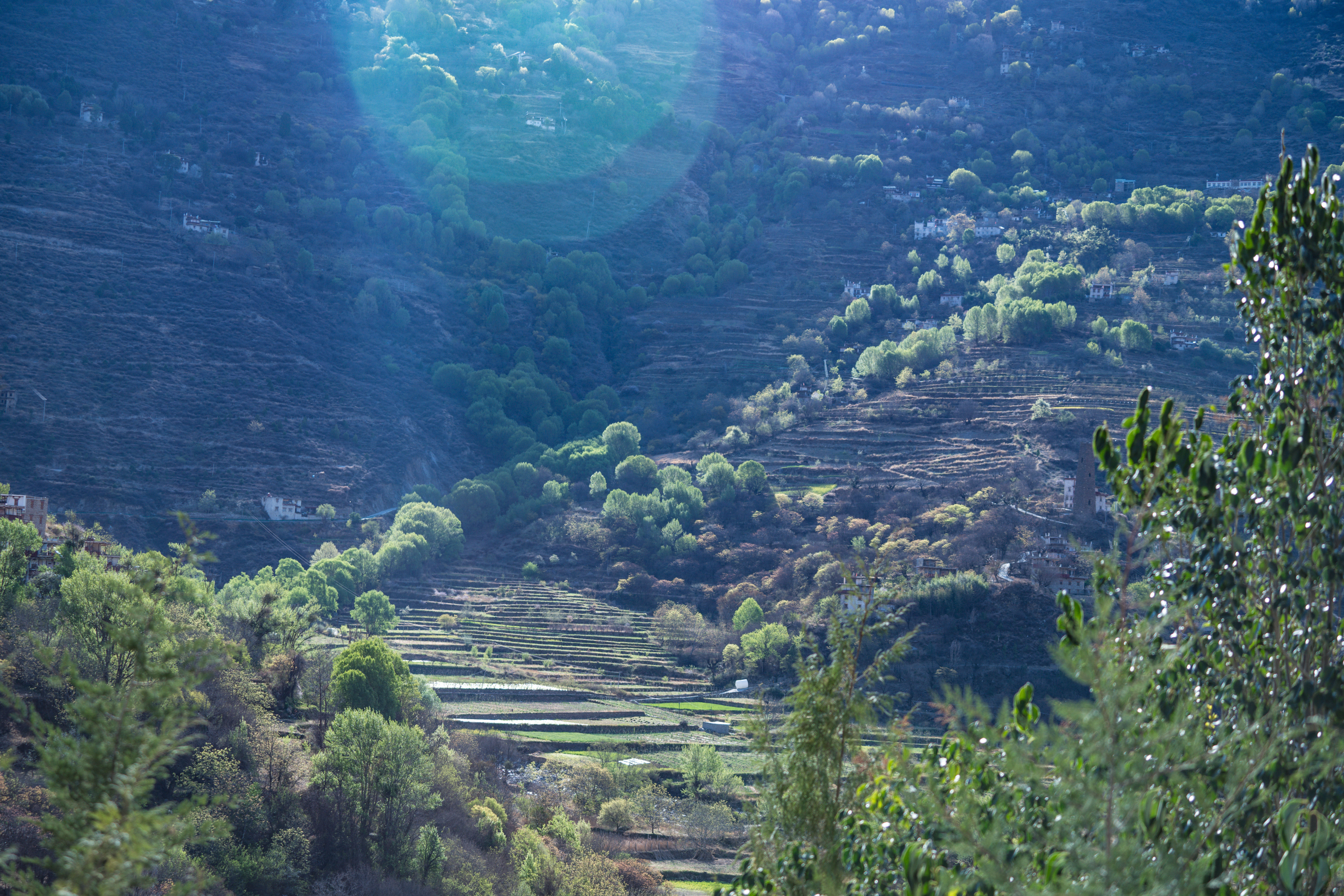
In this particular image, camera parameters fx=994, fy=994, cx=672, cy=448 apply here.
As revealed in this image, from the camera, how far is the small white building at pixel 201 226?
299ft

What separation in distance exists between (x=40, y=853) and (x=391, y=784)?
8.56 meters

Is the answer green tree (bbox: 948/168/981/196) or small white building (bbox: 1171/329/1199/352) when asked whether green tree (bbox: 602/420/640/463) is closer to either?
small white building (bbox: 1171/329/1199/352)

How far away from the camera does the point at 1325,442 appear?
5.54m

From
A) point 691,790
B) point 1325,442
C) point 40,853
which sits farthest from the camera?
point 691,790

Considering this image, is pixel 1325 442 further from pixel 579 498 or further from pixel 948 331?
pixel 948 331

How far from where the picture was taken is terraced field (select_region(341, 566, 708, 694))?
50.0 metres

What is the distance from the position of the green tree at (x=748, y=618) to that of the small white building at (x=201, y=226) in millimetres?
63744

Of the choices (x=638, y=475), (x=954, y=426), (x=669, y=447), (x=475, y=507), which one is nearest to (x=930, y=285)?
(x=954, y=426)

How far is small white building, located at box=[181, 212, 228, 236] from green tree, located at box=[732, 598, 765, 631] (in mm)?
63744

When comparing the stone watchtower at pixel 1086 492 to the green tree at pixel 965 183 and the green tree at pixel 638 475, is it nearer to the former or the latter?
the green tree at pixel 638 475

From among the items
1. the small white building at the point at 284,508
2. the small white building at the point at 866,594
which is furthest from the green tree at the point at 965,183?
the small white building at the point at 866,594

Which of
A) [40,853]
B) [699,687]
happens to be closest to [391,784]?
[40,853]

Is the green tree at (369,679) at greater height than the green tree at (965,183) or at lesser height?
lesser

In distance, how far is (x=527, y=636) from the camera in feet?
183
